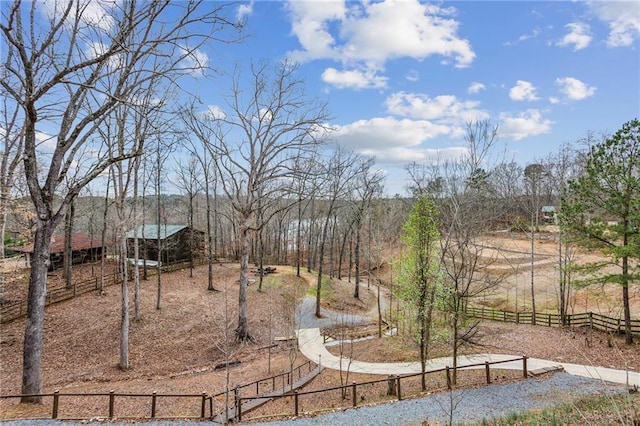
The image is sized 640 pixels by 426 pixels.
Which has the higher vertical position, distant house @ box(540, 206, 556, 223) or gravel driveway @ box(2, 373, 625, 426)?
distant house @ box(540, 206, 556, 223)

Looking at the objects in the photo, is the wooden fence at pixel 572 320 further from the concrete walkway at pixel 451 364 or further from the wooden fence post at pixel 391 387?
the wooden fence post at pixel 391 387

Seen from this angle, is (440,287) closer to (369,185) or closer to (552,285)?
(369,185)

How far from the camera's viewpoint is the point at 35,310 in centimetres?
862

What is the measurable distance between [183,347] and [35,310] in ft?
31.9

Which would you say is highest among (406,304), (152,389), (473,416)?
(406,304)

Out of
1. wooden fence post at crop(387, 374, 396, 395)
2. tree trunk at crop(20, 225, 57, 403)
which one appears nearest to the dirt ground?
tree trunk at crop(20, 225, 57, 403)

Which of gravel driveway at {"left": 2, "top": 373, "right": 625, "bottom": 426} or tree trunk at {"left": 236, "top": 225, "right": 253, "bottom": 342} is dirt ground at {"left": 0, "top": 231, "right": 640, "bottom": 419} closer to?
tree trunk at {"left": 236, "top": 225, "right": 253, "bottom": 342}

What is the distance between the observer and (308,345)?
19.8m

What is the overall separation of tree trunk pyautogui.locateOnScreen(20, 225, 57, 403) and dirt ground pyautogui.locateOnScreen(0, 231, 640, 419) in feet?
1.93

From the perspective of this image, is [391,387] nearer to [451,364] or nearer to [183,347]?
[451,364]

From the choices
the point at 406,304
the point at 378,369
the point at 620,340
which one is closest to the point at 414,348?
the point at 378,369

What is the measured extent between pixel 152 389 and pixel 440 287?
1076 centimetres

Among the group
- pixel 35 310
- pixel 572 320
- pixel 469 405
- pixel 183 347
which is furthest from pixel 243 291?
pixel 572 320

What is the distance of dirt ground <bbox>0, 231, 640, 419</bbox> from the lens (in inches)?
524
